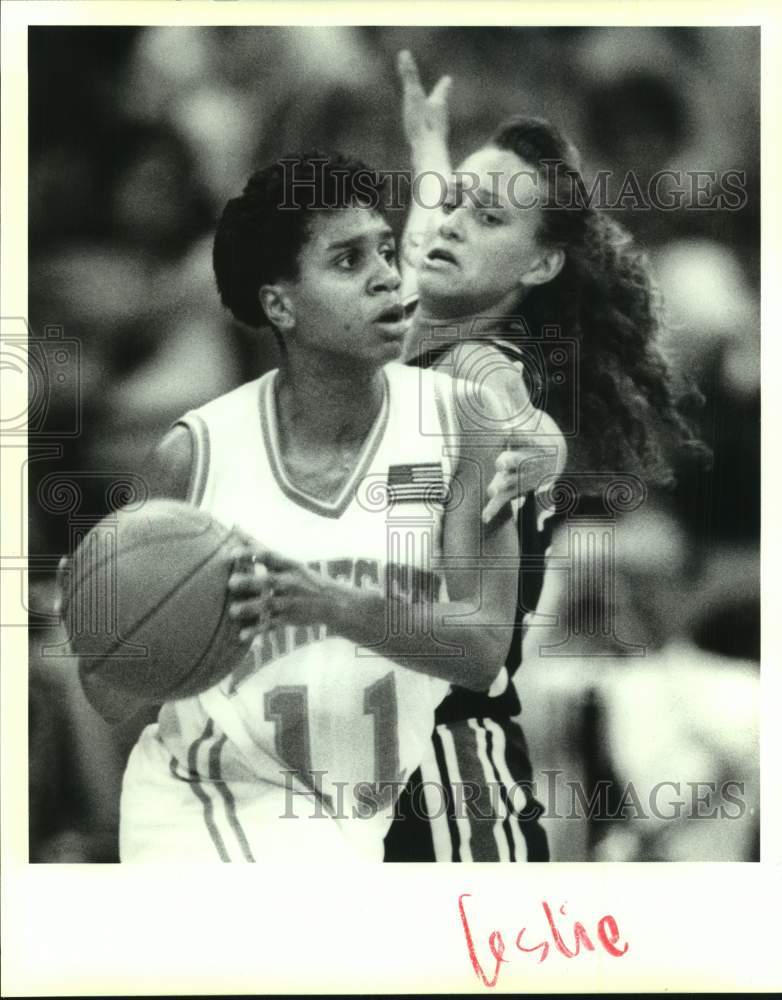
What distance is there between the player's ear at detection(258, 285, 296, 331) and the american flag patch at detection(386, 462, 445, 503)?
0.34 metres

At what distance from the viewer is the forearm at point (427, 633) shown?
2.31m

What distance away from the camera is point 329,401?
2348 mm

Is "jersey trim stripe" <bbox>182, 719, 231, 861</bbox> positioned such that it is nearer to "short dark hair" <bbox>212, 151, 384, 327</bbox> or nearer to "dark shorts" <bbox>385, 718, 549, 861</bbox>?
"dark shorts" <bbox>385, 718, 549, 861</bbox>

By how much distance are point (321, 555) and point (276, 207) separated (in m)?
0.67

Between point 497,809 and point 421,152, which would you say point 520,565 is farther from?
point 421,152

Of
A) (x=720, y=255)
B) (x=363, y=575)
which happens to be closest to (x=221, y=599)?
(x=363, y=575)

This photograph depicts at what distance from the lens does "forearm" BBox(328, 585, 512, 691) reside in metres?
2.31

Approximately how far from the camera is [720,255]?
2357mm

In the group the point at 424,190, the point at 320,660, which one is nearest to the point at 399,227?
the point at 424,190

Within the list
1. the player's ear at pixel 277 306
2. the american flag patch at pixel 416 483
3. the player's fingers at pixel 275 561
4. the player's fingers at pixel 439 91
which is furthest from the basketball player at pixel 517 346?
the player's fingers at pixel 275 561

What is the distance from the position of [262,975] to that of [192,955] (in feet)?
0.45

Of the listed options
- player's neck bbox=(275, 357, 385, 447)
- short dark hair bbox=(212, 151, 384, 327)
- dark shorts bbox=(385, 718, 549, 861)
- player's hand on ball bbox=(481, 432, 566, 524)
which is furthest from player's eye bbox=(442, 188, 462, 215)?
dark shorts bbox=(385, 718, 549, 861)

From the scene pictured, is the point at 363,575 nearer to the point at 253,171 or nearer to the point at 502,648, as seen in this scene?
the point at 502,648

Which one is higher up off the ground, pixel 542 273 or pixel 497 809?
pixel 542 273
